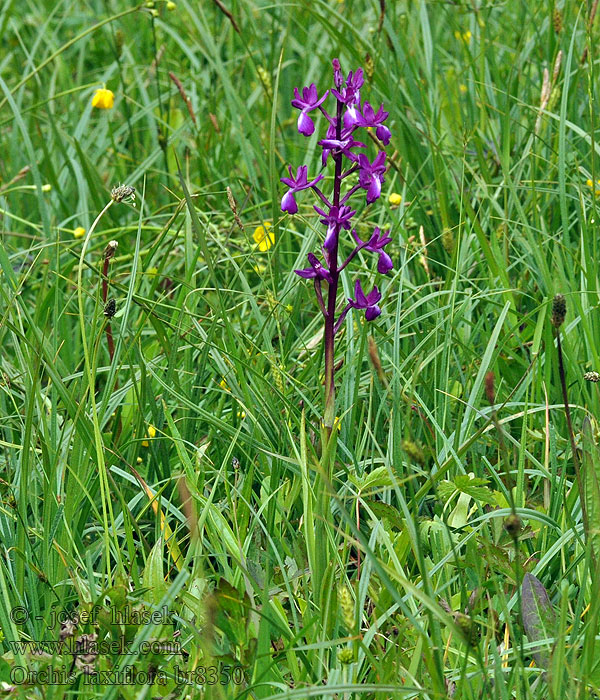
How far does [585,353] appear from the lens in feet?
8.26

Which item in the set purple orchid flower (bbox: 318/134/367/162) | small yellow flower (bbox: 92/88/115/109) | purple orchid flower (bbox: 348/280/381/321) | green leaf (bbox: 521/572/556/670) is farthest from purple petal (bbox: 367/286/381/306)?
small yellow flower (bbox: 92/88/115/109)

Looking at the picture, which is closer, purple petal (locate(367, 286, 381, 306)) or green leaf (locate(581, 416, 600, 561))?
green leaf (locate(581, 416, 600, 561))

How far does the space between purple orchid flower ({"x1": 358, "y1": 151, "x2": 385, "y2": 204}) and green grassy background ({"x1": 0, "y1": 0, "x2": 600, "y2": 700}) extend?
0.40 meters

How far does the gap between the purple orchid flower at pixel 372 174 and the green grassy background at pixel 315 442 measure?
396 millimetres

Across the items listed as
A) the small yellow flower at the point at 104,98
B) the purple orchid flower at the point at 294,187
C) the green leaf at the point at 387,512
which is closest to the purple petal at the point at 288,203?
the purple orchid flower at the point at 294,187

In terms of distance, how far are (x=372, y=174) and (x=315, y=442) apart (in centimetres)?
69

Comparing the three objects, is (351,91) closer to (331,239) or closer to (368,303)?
(331,239)

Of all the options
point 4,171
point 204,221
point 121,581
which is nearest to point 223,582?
point 121,581

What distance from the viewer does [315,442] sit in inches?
86.8

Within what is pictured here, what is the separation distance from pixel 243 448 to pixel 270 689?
2.55 ft

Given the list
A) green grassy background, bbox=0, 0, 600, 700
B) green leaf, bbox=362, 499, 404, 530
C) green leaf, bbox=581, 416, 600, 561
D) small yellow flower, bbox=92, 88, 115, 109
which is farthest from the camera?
small yellow flower, bbox=92, 88, 115, 109

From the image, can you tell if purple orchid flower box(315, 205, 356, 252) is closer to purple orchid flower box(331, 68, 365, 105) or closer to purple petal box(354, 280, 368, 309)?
purple petal box(354, 280, 368, 309)

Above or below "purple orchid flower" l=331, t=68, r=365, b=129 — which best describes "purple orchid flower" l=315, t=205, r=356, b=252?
below

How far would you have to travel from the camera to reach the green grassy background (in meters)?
1.62
